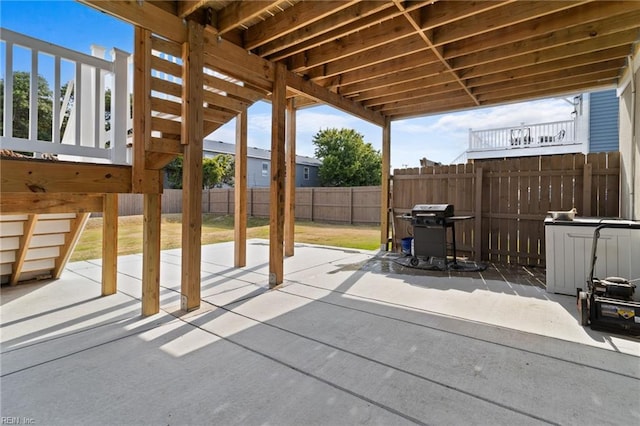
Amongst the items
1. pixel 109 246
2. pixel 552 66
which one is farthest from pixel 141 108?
pixel 552 66

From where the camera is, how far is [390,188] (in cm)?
717

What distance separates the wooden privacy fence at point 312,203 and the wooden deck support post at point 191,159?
33.2ft

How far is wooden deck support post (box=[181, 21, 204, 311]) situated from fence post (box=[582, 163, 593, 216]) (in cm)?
563

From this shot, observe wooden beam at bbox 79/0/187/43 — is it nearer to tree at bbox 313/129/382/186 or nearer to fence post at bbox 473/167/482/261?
fence post at bbox 473/167/482/261

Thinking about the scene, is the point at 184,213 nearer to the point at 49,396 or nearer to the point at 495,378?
the point at 49,396

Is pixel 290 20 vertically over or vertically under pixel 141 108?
over

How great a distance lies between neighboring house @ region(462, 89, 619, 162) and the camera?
7.80 metres

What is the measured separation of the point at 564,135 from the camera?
920cm

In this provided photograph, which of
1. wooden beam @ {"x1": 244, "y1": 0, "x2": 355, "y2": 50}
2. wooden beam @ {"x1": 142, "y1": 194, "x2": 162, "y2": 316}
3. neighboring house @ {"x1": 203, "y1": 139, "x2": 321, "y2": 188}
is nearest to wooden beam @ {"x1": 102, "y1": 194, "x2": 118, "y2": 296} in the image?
wooden beam @ {"x1": 142, "y1": 194, "x2": 162, "y2": 316}

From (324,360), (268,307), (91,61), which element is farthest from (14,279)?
(324,360)

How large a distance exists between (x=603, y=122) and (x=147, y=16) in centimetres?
977

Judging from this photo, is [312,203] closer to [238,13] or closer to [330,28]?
[330,28]

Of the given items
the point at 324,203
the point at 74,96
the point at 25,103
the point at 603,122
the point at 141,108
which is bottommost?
the point at 324,203

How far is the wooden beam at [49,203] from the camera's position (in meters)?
2.98
